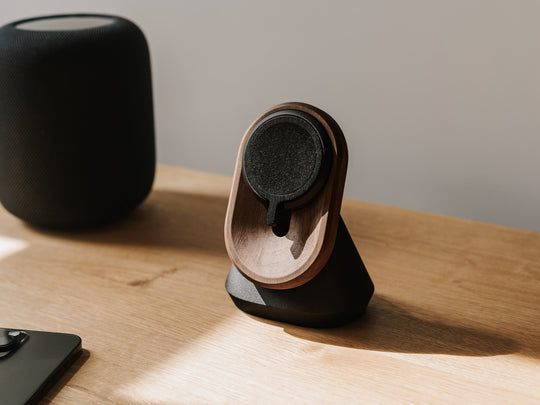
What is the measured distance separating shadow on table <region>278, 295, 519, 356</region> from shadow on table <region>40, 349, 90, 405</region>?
21 centimetres

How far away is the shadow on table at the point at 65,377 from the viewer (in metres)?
0.56

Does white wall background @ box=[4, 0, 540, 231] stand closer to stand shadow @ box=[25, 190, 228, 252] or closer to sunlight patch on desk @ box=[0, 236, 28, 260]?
stand shadow @ box=[25, 190, 228, 252]

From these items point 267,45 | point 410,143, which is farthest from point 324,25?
point 410,143

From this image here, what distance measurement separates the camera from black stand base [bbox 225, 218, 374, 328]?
2.06 feet

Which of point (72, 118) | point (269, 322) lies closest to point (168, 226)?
point (72, 118)

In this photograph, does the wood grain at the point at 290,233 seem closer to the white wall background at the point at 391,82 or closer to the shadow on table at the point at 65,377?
the shadow on table at the point at 65,377

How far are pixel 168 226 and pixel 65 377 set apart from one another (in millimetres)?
379

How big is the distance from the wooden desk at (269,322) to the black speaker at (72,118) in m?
0.06

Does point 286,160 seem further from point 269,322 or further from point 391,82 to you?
point 391,82

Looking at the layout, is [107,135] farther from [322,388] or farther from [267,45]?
[322,388]

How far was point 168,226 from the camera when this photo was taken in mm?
936

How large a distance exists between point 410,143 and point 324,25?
250 mm

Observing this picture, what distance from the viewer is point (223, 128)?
3.97 feet

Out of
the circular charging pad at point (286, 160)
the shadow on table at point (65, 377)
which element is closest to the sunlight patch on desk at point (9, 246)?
the shadow on table at point (65, 377)
